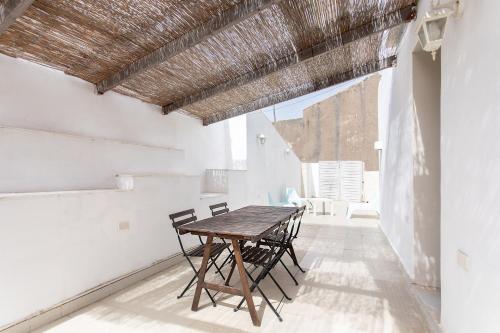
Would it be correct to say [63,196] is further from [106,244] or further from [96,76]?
[96,76]

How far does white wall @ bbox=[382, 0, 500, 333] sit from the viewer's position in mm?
1313

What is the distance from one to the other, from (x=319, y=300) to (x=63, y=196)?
2.86 meters

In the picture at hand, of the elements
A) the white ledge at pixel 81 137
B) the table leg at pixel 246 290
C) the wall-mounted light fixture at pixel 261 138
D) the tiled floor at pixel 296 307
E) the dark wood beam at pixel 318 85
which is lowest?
the tiled floor at pixel 296 307

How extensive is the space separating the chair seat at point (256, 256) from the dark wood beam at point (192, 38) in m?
2.31

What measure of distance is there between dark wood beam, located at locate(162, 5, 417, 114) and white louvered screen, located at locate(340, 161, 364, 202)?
827 centimetres

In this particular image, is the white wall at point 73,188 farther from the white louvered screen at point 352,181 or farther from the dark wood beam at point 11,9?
the white louvered screen at point 352,181

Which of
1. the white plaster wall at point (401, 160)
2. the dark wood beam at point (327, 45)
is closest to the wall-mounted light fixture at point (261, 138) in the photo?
the dark wood beam at point (327, 45)

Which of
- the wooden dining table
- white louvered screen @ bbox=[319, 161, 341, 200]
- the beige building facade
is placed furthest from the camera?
the beige building facade

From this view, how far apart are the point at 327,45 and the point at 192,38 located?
5.32ft

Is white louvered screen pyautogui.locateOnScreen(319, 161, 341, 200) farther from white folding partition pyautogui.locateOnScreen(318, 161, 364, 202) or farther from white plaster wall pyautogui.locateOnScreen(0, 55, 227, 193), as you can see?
white plaster wall pyautogui.locateOnScreen(0, 55, 227, 193)

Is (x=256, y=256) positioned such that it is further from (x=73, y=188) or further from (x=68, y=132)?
(x=68, y=132)

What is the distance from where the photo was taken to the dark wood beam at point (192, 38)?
233cm

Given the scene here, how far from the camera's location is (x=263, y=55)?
10.9 ft

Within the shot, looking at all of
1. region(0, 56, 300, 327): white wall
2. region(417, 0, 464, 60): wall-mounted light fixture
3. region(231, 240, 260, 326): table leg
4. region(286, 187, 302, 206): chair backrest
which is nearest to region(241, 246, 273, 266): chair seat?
region(231, 240, 260, 326): table leg
